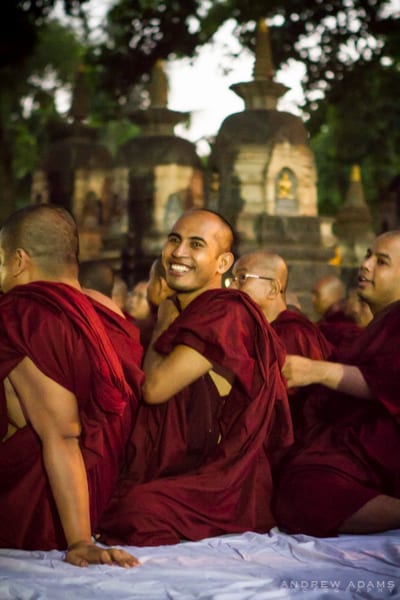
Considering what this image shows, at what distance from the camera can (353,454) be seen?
202 inches

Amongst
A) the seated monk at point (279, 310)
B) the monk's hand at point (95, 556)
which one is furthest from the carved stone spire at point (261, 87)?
the monk's hand at point (95, 556)

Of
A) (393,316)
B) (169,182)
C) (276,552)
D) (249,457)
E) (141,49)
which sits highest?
(141,49)

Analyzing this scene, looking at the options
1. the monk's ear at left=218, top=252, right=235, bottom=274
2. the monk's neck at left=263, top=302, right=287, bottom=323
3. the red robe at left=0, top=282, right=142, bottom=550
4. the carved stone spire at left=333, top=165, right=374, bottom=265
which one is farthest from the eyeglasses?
the carved stone spire at left=333, top=165, right=374, bottom=265

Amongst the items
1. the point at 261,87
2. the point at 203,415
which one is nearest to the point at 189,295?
the point at 203,415

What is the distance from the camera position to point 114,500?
185 inches

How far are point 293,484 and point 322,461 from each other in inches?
7.7

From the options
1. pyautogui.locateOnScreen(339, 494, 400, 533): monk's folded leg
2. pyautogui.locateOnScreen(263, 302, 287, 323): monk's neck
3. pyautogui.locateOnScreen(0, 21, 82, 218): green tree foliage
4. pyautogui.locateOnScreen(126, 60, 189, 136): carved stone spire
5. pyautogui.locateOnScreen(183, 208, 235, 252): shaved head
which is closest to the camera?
pyautogui.locateOnScreen(339, 494, 400, 533): monk's folded leg

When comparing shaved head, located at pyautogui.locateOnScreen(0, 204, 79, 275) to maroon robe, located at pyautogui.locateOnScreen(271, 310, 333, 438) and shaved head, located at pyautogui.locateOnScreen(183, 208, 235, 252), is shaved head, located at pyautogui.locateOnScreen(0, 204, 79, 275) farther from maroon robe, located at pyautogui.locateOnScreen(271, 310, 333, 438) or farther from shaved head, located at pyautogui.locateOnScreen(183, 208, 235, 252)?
maroon robe, located at pyautogui.locateOnScreen(271, 310, 333, 438)

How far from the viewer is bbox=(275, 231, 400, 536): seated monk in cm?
484

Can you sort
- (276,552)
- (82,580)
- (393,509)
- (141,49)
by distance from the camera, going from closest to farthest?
(82,580)
(276,552)
(393,509)
(141,49)

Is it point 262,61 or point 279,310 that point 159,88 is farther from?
point 279,310

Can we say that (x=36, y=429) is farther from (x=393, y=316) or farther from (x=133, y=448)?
(x=393, y=316)

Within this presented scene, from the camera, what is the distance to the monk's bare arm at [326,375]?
496cm

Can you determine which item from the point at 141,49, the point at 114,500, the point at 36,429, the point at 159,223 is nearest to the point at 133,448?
the point at 114,500
